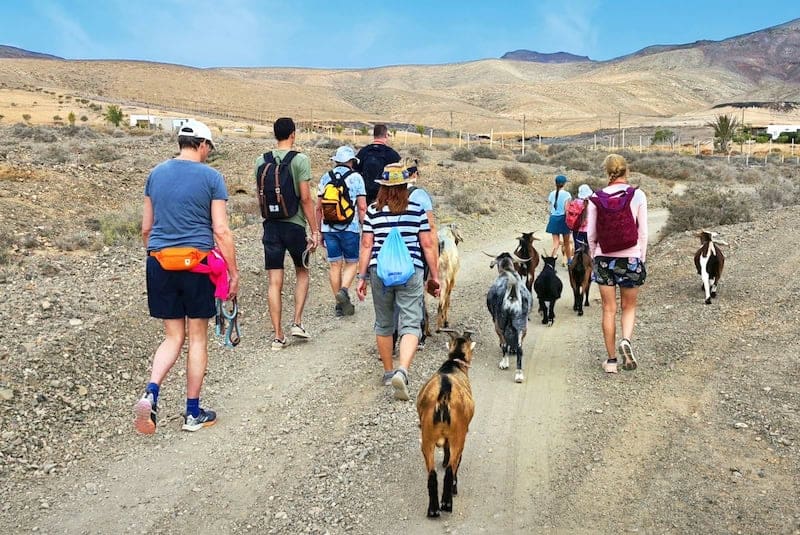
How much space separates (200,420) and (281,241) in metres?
2.39

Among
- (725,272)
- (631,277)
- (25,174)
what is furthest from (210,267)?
(25,174)

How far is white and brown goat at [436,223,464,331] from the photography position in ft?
28.7

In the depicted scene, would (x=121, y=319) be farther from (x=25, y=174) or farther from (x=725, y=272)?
(x=25, y=174)

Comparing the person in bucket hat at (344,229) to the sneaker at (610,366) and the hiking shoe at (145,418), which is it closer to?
the sneaker at (610,366)

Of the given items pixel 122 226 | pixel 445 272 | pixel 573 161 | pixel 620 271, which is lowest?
pixel 445 272

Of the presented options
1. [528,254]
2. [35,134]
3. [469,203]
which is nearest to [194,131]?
[528,254]

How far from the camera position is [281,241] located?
307 inches

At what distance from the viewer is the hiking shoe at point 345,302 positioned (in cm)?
929

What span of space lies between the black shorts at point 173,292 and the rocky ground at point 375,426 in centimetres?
108

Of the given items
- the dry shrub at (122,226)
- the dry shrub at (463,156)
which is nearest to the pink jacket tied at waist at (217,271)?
the dry shrub at (122,226)

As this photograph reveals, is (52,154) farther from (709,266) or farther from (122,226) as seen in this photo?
(709,266)

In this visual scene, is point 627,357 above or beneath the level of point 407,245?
beneath

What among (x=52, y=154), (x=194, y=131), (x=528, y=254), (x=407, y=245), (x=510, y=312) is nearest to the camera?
(x=194, y=131)

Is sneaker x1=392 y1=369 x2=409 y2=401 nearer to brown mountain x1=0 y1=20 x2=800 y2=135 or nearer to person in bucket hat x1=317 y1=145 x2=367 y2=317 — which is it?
person in bucket hat x1=317 y1=145 x2=367 y2=317
